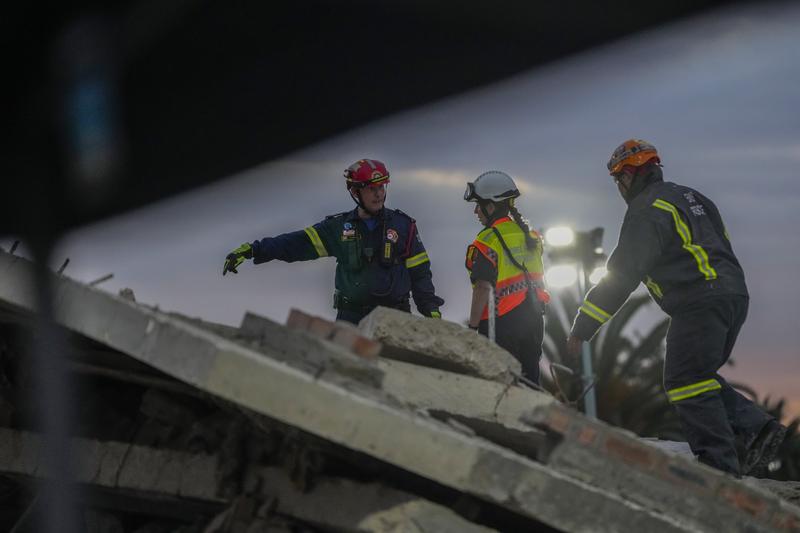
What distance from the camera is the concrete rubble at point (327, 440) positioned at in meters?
3.98

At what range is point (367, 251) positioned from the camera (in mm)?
7320

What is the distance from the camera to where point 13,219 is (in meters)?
2.76

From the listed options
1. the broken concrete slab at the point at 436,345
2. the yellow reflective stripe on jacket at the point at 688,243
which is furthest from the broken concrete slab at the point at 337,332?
the yellow reflective stripe on jacket at the point at 688,243

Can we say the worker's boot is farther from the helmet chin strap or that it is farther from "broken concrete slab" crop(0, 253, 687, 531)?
the helmet chin strap

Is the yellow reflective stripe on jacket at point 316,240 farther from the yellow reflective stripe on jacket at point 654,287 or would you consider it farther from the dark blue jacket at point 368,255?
the yellow reflective stripe on jacket at point 654,287

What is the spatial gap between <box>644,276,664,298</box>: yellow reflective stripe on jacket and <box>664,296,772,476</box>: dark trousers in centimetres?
21

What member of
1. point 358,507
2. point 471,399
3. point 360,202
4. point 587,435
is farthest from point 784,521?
point 360,202

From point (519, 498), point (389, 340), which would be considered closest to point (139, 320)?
point (389, 340)

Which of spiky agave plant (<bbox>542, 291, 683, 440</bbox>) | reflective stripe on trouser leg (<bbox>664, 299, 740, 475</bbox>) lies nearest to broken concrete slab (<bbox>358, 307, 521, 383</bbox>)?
reflective stripe on trouser leg (<bbox>664, 299, 740, 475</bbox>)

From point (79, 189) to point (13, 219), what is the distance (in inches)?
8.3

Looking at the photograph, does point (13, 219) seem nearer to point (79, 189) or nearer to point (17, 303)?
point (79, 189)

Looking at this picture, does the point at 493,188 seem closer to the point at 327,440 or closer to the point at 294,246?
the point at 294,246

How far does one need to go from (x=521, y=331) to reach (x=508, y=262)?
513mm

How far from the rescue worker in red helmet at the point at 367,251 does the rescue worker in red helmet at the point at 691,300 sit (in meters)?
1.83
